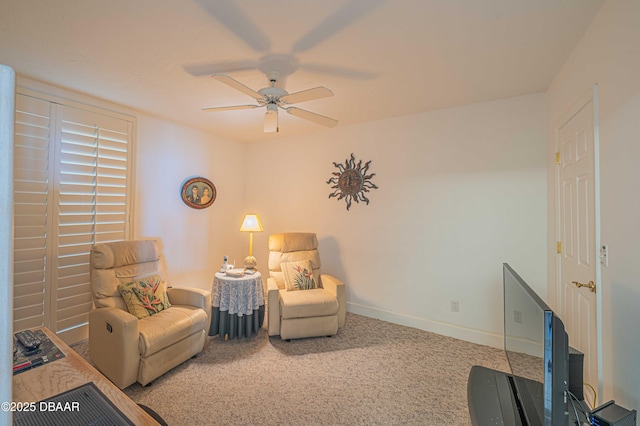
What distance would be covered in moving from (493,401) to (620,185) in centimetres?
123

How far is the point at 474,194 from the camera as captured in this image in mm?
3031

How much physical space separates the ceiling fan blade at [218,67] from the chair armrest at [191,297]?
196 centimetres

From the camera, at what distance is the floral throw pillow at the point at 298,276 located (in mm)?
3279

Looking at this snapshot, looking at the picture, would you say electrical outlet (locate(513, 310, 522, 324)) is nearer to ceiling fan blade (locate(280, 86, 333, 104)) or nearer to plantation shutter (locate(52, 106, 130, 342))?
ceiling fan blade (locate(280, 86, 333, 104))

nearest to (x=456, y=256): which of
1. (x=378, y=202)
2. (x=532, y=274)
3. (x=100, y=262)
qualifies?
(x=532, y=274)

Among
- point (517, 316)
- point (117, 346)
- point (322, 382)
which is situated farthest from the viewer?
point (322, 382)

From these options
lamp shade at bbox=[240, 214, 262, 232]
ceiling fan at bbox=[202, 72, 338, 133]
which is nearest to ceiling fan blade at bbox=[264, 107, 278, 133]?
ceiling fan at bbox=[202, 72, 338, 133]

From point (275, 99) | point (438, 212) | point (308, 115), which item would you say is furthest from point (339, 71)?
point (438, 212)

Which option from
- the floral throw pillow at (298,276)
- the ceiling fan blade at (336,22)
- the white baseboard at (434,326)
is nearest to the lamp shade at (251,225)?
the floral throw pillow at (298,276)

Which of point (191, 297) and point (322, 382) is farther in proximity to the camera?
point (191, 297)

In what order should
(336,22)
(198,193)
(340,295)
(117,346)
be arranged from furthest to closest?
1. (198,193)
2. (340,295)
3. (117,346)
4. (336,22)

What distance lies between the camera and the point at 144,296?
252 centimetres

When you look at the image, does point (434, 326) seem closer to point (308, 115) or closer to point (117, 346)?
point (308, 115)

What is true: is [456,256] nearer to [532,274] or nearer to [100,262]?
[532,274]
